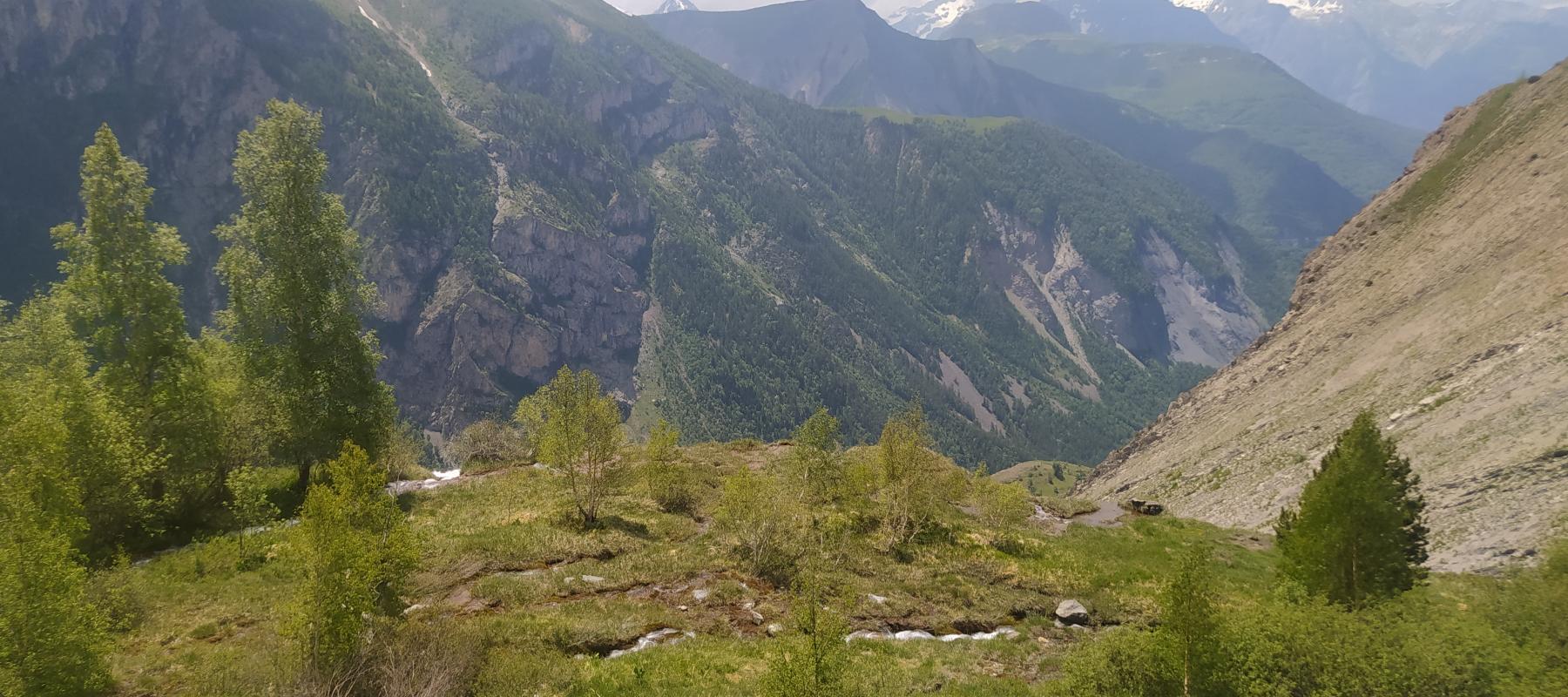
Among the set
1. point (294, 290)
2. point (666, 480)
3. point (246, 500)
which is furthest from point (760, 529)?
point (294, 290)

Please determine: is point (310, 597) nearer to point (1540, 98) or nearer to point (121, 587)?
point (121, 587)

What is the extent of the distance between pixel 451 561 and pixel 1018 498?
3205 cm

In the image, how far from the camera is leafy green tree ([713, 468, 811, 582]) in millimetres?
32156

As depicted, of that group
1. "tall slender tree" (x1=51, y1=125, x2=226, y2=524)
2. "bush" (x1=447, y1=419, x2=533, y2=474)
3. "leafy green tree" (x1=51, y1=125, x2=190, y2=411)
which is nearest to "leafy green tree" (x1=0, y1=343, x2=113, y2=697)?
"tall slender tree" (x1=51, y1=125, x2=226, y2=524)

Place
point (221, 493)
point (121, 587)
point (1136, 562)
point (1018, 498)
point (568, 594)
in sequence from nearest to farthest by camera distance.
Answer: point (121, 587) < point (568, 594) < point (221, 493) < point (1136, 562) < point (1018, 498)

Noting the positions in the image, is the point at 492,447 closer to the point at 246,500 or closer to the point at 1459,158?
the point at 246,500

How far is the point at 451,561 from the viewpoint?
93.2 ft

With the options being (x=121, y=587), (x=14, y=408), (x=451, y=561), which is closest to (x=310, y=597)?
(x=121, y=587)

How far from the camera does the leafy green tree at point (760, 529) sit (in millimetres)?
32156

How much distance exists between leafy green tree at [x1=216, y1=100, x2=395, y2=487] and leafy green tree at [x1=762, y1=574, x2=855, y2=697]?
1180 inches

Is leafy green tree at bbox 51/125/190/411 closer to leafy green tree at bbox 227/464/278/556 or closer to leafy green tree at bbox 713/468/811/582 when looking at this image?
leafy green tree at bbox 227/464/278/556

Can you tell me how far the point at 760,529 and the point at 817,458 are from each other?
11.0 metres

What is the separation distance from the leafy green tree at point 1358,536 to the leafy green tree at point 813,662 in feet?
65.0

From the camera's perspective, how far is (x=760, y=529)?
3297 cm
